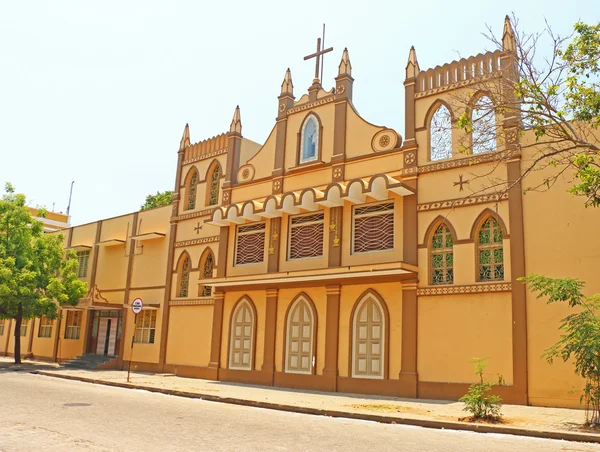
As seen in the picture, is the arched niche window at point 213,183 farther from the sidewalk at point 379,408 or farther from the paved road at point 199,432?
the paved road at point 199,432

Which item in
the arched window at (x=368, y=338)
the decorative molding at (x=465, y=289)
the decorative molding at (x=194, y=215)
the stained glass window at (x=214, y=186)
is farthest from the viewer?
the stained glass window at (x=214, y=186)

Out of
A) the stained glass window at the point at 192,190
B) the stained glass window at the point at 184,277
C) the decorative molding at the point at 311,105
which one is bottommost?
the stained glass window at the point at 184,277

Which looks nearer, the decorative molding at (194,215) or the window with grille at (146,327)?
the decorative molding at (194,215)

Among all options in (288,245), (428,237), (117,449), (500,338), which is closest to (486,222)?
(428,237)

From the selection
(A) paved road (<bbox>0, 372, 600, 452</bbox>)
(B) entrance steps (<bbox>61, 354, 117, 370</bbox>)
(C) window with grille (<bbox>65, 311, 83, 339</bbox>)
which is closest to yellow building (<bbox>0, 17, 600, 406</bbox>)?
(B) entrance steps (<bbox>61, 354, 117, 370</bbox>)

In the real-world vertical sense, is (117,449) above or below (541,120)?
below

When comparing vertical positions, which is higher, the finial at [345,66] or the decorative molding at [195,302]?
the finial at [345,66]

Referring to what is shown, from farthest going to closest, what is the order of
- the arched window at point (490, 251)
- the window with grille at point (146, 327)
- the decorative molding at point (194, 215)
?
the window with grille at point (146, 327) → the decorative molding at point (194, 215) → the arched window at point (490, 251)

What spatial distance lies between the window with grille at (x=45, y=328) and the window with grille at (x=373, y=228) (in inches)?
788

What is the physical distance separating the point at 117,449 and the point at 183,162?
19.1 m

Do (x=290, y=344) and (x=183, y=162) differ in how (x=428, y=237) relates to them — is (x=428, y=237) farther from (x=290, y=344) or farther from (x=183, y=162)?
(x=183, y=162)

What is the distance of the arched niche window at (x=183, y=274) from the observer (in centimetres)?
2388

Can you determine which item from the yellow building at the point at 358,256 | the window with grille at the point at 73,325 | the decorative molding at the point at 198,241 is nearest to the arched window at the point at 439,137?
the yellow building at the point at 358,256

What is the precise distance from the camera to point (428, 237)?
16578 mm
